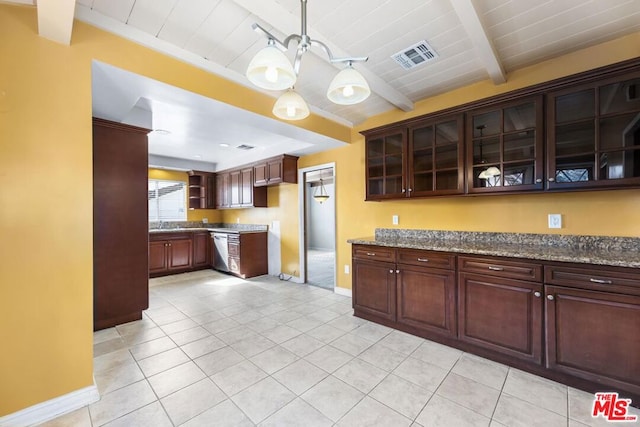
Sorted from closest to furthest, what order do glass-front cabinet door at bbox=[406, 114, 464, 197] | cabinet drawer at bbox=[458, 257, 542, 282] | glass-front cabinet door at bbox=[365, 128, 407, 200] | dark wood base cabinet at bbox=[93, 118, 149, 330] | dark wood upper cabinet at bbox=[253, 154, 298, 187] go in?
cabinet drawer at bbox=[458, 257, 542, 282] → glass-front cabinet door at bbox=[406, 114, 464, 197] → dark wood base cabinet at bbox=[93, 118, 149, 330] → glass-front cabinet door at bbox=[365, 128, 407, 200] → dark wood upper cabinet at bbox=[253, 154, 298, 187]

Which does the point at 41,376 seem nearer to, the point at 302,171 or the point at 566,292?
the point at 566,292

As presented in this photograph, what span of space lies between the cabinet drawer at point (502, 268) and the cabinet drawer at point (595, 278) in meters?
0.07

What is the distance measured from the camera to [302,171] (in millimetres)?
4773

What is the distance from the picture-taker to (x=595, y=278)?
177 cm

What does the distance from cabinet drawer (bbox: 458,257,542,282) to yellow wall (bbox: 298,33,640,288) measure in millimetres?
644

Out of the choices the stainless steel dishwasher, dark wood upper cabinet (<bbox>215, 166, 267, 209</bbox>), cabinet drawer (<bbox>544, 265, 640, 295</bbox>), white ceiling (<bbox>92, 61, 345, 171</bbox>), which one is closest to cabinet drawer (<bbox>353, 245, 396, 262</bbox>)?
cabinet drawer (<bbox>544, 265, 640, 295</bbox>)

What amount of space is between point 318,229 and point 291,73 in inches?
327

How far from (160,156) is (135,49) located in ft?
13.4

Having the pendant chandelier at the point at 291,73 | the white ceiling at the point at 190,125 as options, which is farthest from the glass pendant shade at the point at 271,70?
the white ceiling at the point at 190,125

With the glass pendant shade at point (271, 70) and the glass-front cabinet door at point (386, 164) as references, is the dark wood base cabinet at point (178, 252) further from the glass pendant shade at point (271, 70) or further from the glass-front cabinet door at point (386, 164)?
the glass pendant shade at point (271, 70)

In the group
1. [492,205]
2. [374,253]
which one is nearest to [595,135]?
[492,205]

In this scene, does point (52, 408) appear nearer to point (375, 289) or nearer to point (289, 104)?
point (289, 104)

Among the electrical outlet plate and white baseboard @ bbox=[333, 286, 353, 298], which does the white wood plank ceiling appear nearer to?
the electrical outlet plate

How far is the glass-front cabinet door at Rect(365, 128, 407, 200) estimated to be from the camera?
3.09m
